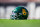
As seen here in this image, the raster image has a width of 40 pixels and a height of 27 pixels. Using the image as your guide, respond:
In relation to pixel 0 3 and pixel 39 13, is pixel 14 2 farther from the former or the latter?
pixel 39 13

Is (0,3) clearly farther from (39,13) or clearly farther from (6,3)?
(39,13)

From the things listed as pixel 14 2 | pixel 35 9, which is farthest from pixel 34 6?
pixel 14 2

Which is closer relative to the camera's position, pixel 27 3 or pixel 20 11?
pixel 20 11

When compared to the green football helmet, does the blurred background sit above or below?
above

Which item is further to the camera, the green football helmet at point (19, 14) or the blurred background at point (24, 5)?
the blurred background at point (24, 5)

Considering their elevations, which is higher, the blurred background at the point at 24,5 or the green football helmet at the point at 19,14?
the blurred background at the point at 24,5

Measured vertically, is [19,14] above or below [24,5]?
below

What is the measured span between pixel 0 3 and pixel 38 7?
2.63 metres

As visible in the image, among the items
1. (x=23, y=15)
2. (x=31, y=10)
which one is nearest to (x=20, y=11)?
(x=23, y=15)

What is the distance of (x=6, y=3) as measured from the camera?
23.9 ft

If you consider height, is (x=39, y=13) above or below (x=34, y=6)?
below

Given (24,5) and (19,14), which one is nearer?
(19,14)

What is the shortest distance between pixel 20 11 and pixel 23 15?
0.36 ft

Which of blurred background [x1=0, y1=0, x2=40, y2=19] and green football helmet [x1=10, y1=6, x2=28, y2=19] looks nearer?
green football helmet [x1=10, y1=6, x2=28, y2=19]
